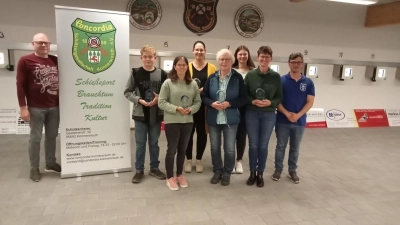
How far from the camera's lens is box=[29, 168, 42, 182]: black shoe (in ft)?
9.44

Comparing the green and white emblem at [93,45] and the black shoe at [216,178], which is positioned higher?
the green and white emblem at [93,45]

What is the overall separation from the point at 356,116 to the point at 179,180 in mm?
5266

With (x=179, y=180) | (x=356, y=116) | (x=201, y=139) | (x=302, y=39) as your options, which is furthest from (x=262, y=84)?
(x=356, y=116)

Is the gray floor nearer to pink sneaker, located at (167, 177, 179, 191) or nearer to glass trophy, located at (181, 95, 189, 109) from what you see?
pink sneaker, located at (167, 177, 179, 191)

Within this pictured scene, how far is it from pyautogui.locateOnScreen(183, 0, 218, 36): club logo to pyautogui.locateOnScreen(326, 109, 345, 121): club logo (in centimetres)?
333

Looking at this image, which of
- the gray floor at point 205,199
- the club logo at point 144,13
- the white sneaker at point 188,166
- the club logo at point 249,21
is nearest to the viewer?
the gray floor at point 205,199

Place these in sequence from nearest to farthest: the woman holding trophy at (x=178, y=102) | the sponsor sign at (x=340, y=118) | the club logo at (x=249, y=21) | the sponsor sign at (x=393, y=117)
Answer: the woman holding trophy at (x=178, y=102) < the club logo at (x=249, y=21) < the sponsor sign at (x=340, y=118) < the sponsor sign at (x=393, y=117)

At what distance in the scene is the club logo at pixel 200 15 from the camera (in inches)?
203

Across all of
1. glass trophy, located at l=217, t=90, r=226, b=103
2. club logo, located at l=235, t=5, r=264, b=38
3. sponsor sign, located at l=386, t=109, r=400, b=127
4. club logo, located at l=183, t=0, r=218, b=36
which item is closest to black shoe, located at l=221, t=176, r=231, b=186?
glass trophy, located at l=217, t=90, r=226, b=103

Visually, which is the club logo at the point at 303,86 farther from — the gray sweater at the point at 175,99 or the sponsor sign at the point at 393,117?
the sponsor sign at the point at 393,117

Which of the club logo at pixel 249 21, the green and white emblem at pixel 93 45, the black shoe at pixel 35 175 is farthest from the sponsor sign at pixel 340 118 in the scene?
the black shoe at pixel 35 175

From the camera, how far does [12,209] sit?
2316 millimetres

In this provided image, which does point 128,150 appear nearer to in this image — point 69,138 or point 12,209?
point 69,138

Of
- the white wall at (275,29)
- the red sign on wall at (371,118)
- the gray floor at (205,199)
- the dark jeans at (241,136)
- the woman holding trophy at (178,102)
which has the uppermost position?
the white wall at (275,29)
